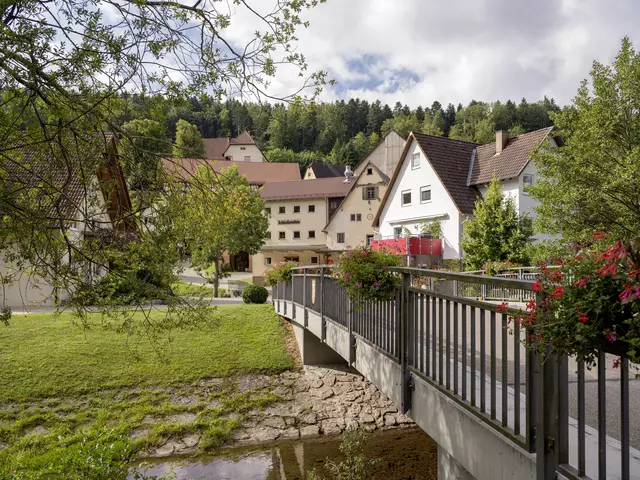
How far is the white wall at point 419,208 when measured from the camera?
2706cm

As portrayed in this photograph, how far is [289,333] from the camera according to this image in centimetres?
1717

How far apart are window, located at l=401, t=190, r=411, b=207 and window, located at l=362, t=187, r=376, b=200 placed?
24.2ft

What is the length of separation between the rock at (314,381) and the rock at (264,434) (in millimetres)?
2581

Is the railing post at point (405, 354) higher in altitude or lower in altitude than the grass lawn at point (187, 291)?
lower

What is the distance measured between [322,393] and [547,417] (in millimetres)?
11345

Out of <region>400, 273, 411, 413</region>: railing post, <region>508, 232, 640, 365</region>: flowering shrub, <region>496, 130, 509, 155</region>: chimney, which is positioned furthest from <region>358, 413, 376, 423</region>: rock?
<region>496, 130, 509, 155</region>: chimney

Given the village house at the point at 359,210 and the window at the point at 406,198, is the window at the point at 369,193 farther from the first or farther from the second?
the window at the point at 406,198

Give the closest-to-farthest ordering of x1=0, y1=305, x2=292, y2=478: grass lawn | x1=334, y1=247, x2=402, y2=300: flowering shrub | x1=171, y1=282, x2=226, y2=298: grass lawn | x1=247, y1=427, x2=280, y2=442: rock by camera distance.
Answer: x1=334, y1=247, x2=402, y2=300: flowering shrub, x1=171, y1=282, x2=226, y2=298: grass lawn, x1=0, y1=305, x2=292, y2=478: grass lawn, x1=247, y1=427, x2=280, y2=442: rock

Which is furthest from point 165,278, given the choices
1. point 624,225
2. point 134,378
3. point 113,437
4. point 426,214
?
point 426,214

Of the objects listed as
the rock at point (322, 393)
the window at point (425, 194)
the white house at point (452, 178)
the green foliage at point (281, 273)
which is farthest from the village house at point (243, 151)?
the rock at point (322, 393)

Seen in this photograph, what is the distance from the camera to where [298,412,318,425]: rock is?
39.0 feet

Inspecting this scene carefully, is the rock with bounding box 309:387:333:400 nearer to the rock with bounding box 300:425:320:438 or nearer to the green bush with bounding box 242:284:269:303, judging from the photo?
the rock with bounding box 300:425:320:438

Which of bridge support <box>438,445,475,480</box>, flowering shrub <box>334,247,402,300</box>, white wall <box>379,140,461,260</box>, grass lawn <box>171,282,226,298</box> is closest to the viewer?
bridge support <box>438,445,475,480</box>

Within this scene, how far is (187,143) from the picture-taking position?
18.4ft
